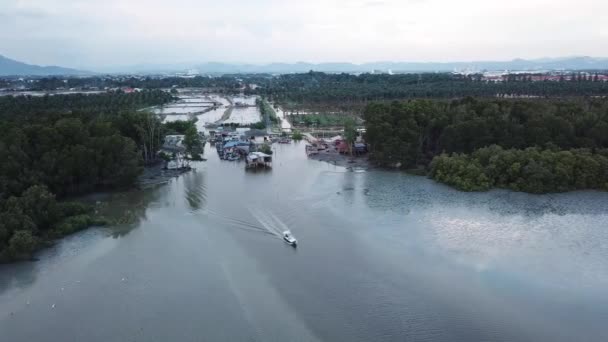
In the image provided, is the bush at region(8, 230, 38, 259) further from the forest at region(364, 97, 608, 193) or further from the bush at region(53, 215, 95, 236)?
the forest at region(364, 97, 608, 193)

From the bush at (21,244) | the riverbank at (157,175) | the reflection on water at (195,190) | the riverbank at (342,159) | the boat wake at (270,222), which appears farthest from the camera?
the riverbank at (342,159)

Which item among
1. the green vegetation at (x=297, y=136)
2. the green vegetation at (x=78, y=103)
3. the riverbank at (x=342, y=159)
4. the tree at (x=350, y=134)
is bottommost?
the riverbank at (x=342, y=159)

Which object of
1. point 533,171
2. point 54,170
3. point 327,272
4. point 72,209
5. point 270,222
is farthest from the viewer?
point 533,171

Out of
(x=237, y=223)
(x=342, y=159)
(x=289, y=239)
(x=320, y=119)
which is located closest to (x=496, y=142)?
(x=342, y=159)

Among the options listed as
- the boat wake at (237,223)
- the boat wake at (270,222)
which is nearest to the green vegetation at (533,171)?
the boat wake at (270,222)

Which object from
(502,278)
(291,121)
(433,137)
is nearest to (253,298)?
(502,278)

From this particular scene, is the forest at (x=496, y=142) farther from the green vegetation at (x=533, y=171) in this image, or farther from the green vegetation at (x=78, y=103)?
the green vegetation at (x=78, y=103)

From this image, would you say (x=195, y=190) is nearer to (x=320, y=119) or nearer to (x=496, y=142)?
(x=496, y=142)
